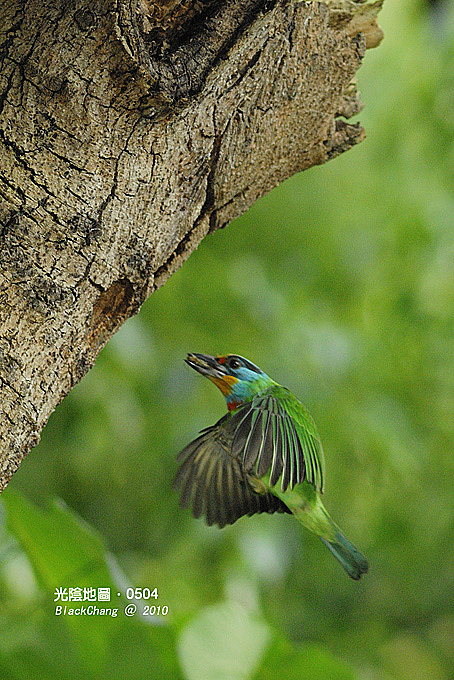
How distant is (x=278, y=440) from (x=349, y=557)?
0.07 metres

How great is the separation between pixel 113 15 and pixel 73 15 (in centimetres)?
2

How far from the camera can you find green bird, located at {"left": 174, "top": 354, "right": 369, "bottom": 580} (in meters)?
0.37

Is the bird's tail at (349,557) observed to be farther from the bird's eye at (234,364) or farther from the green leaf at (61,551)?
the green leaf at (61,551)

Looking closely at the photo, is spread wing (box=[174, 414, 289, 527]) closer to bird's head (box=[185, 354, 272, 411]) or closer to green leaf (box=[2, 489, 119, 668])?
bird's head (box=[185, 354, 272, 411])

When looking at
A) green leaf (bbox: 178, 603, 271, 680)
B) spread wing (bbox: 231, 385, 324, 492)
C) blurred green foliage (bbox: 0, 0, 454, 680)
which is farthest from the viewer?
blurred green foliage (bbox: 0, 0, 454, 680)

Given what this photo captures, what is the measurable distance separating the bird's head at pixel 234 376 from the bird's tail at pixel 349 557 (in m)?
0.09

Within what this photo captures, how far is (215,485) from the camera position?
43cm

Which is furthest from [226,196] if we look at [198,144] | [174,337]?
[174,337]

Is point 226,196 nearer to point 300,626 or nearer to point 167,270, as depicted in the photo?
point 167,270

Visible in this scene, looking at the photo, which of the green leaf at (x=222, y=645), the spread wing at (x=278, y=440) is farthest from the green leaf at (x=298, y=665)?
the spread wing at (x=278, y=440)

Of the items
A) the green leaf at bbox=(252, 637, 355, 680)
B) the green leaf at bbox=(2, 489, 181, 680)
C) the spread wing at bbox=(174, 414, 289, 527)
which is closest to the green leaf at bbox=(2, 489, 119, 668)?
the green leaf at bbox=(2, 489, 181, 680)

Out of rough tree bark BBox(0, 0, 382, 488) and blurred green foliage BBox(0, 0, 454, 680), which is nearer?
rough tree bark BBox(0, 0, 382, 488)

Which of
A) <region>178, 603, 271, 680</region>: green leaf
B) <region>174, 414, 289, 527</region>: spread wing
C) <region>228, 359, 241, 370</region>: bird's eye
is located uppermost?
<region>228, 359, 241, 370</region>: bird's eye

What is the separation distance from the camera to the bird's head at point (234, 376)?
404mm
